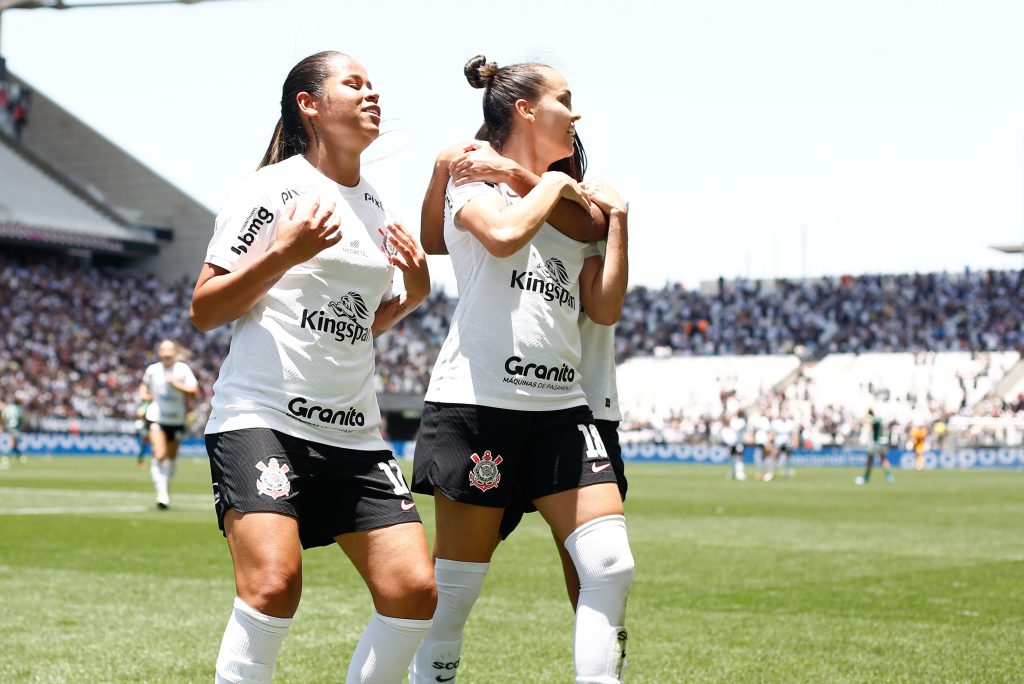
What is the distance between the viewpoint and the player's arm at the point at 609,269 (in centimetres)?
409

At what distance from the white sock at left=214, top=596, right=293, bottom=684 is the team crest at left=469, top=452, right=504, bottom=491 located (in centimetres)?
79

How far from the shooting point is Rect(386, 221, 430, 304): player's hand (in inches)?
157

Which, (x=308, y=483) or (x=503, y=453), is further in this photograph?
(x=503, y=453)

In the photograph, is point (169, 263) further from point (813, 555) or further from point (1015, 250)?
point (813, 555)

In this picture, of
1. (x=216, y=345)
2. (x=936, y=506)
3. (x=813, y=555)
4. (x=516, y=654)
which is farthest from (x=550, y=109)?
(x=216, y=345)

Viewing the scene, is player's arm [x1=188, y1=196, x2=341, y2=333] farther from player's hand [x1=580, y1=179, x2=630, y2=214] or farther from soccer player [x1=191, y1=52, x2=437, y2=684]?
player's hand [x1=580, y1=179, x2=630, y2=214]

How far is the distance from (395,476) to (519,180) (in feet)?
3.33

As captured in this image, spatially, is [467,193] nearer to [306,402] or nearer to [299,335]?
[299,335]

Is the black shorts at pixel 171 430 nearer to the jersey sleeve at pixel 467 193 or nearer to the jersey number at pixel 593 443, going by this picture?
the jersey sleeve at pixel 467 193

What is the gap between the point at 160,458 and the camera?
15969 mm

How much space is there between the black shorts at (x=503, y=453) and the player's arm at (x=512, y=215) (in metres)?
0.53

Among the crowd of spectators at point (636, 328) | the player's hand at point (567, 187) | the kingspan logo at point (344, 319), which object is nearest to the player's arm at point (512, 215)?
the player's hand at point (567, 187)

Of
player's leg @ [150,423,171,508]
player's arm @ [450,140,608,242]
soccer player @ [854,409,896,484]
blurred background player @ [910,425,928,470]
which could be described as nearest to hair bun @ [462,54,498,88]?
player's arm @ [450,140,608,242]

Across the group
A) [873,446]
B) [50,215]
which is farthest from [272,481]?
[50,215]
